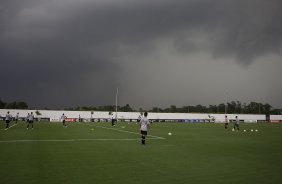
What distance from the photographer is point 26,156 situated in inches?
552

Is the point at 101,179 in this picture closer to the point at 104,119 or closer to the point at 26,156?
the point at 26,156

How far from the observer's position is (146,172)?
10.6 metres

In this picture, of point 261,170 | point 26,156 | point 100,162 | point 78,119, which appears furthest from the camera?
point 78,119

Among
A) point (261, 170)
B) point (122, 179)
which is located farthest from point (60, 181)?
point (261, 170)

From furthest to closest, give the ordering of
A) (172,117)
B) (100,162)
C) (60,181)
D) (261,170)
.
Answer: (172,117) → (100,162) → (261,170) → (60,181)

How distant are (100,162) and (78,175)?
279cm

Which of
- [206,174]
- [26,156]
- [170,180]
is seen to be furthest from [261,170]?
[26,156]

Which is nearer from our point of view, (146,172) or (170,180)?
(170,180)

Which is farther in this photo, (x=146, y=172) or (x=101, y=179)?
(x=146, y=172)

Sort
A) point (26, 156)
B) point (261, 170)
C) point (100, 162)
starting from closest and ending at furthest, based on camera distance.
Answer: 1. point (261, 170)
2. point (100, 162)
3. point (26, 156)

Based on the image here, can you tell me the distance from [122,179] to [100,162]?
3395mm

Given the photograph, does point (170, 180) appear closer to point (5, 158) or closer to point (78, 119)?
point (5, 158)

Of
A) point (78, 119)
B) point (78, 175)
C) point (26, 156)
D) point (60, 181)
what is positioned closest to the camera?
point (60, 181)

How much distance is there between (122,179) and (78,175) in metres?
1.54
